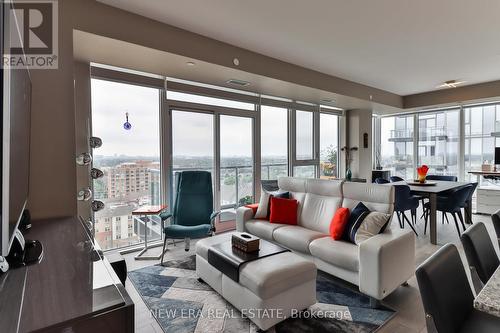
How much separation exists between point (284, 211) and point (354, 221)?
41.2 inches

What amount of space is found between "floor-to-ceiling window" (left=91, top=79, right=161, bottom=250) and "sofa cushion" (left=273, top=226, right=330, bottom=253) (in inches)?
80.3

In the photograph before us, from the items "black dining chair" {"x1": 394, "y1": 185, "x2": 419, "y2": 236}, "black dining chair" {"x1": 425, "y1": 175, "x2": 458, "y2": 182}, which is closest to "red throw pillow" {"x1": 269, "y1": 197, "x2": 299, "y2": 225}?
"black dining chair" {"x1": 394, "y1": 185, "x2": 419, "y2": 236}

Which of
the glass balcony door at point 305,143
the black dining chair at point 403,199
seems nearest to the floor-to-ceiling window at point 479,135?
the black dining chair at point 403,199

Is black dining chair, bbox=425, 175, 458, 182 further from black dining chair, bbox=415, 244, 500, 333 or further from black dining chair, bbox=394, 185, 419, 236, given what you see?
black dining chair, bbox=415, 244, 500, 333

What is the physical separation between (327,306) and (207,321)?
1.06 m

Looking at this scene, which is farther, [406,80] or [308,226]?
[406,80]

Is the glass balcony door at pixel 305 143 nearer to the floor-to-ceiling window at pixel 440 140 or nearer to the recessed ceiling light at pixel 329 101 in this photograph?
the recessed ceiling light at pixel 329 101

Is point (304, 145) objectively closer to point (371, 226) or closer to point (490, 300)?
point (371, 226)

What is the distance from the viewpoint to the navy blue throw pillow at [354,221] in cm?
277

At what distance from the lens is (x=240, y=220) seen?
153 inches

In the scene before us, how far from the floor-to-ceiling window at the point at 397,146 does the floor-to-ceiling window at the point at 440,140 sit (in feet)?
0.87

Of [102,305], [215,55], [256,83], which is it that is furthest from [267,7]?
[102,305]

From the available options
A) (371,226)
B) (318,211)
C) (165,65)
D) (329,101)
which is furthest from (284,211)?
(329,101)

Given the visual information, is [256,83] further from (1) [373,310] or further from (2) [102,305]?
(2) [102,305]
